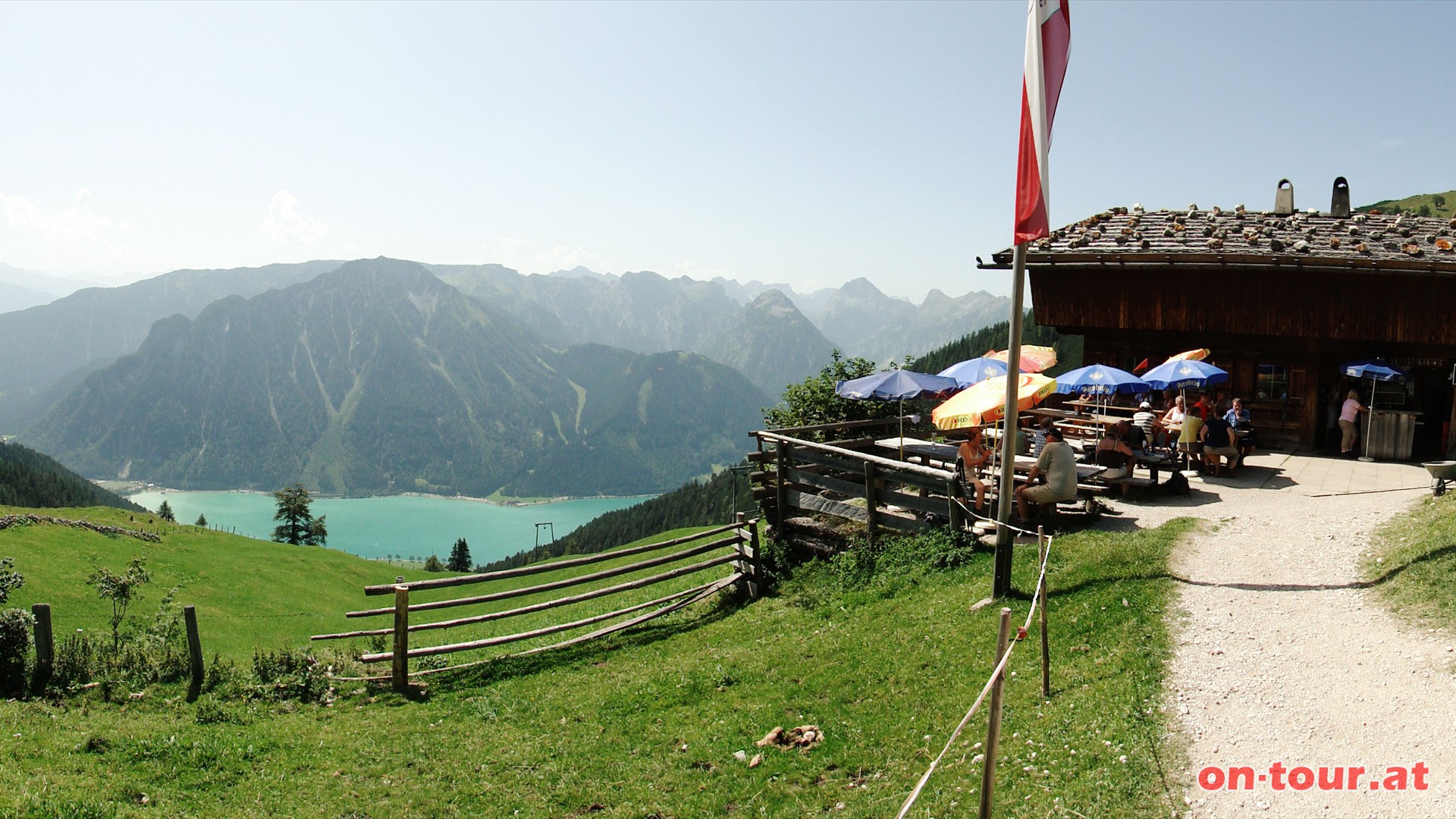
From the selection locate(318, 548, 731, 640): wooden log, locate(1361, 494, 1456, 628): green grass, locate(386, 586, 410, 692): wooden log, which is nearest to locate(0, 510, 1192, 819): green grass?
locate(386, 586, 410, 692): wooden log

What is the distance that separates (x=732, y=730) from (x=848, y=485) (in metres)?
6.48

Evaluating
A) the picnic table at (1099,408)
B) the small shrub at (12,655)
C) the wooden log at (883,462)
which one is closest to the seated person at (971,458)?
the wooden log at (883,462)

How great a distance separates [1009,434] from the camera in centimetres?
927

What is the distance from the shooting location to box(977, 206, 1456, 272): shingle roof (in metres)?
20.5

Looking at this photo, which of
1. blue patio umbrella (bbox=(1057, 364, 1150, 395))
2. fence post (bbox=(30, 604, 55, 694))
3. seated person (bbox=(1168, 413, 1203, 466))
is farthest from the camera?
blue patio umbrella (bbox=(1057, 364, 1150, 395))

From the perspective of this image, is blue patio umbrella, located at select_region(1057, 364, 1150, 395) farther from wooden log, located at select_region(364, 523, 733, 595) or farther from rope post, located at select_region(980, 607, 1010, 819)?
rope post, located at select_region(980, 607, 1010, 819)

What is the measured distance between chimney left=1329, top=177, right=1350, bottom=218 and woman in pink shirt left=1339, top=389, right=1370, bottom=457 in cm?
827

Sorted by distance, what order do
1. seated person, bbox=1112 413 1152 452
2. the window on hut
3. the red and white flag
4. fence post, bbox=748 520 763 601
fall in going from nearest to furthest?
the red and white flag < fence post, bbox=748 520 763 601 < seated person, bbox=1112 413 1152 452 < the window on hut

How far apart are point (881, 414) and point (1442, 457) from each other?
55.3ft

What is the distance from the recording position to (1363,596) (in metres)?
8.94

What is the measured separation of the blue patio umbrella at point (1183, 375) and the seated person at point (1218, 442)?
Answer: 144 centimetres

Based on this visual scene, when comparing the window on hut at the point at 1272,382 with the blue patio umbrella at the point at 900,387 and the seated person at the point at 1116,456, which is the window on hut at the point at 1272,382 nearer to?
the seated person at the point at 1116,456

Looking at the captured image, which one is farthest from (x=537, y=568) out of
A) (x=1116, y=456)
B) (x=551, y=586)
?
(x=1116, y=456)

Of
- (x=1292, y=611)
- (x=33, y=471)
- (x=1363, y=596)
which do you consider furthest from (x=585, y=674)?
(x=33, y=471)
